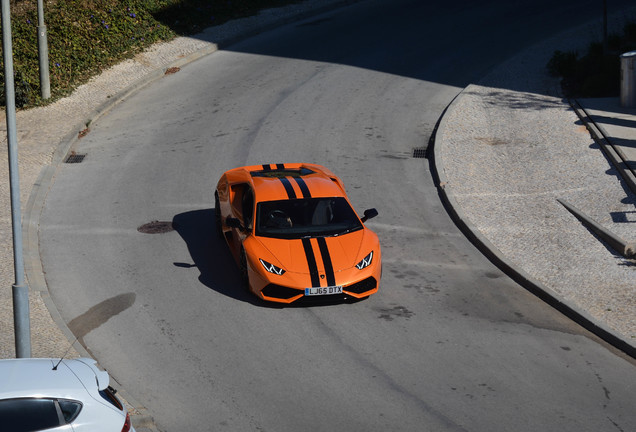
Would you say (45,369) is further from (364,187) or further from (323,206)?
(364,187)

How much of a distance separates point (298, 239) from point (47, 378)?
6102mm

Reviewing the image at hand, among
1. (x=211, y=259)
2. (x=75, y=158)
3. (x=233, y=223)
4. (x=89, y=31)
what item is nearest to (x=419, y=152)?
(x=211, y=259)

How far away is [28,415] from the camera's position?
7688 mm

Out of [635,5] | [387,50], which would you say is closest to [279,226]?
[387,50]

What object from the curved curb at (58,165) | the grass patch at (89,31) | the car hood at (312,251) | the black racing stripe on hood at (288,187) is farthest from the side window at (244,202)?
the grass patch at (89,31)

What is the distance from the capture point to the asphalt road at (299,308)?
Result: 425 inches

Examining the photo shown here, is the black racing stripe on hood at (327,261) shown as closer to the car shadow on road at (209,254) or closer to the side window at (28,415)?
the car shadow on road at (209,254)

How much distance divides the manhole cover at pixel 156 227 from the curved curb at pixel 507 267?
5677mm

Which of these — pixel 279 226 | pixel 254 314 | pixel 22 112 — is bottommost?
pixel 254 314

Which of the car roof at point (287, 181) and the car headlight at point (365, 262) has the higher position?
the car roof at point (287, 181)

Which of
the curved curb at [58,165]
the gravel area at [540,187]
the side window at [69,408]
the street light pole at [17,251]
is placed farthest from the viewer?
the gravel area at [540,187]

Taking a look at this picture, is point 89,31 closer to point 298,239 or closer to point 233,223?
point 233,223

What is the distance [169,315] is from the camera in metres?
13.3

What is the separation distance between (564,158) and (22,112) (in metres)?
14.1
